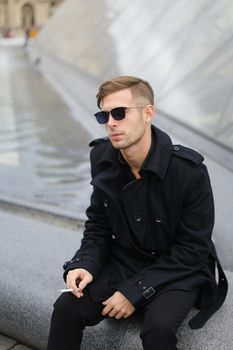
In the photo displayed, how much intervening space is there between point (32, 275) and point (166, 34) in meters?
7.14

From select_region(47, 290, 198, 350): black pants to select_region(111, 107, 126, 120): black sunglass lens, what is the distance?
71 centimetres

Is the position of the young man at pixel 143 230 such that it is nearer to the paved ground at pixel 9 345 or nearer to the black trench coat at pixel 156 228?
the black trench coat at pixel 156 228

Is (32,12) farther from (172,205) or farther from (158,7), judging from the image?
(172,205)

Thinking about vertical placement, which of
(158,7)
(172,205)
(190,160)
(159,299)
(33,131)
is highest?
(190,160)

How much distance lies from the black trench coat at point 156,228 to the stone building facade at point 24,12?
305 ft

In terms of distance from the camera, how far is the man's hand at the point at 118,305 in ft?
7.44

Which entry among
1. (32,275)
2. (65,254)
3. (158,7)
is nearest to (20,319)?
(32,275)

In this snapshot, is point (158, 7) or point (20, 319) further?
point (158, 7)

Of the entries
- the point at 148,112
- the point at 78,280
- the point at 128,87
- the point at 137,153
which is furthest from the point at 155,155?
the point at 78,280

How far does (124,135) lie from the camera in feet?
7.60

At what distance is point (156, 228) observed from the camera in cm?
239

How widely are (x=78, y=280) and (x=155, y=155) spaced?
602 mm

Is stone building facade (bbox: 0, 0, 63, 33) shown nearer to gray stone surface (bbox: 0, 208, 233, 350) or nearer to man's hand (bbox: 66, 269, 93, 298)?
gray stone surface (bbox: 0, 208, 233, 350)

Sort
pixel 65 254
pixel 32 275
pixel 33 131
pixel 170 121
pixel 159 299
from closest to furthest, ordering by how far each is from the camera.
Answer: pixel 159 299, pixel 32 275, pixel 65 254, pixel 170 121, pixel 33 131
